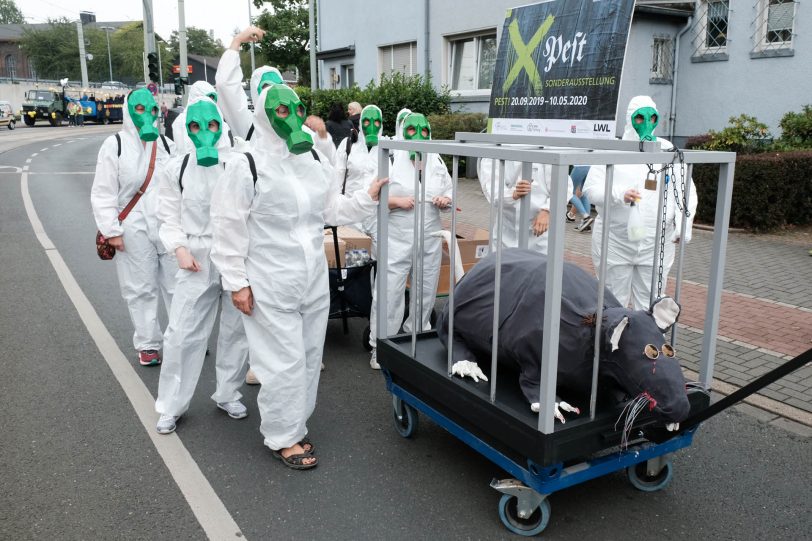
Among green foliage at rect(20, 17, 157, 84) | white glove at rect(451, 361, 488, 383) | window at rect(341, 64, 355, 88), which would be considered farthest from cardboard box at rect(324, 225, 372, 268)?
green foliage at rect(20, 17, 157, 84)

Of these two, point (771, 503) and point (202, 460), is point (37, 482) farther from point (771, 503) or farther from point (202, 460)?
point (771, 503)

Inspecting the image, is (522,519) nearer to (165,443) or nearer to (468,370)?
(468,370)

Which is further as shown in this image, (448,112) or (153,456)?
(448,112)

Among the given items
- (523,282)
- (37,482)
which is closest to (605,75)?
(523,282)

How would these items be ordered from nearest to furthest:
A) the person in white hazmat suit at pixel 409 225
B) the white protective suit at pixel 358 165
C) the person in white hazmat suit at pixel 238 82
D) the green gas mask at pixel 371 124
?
the person in white hazmat suit at pixel 238 82
the person in white hazmat suit at pixel 409 225
the green gas mask at pixel 371 124
the white protective suit at pixel 358 165

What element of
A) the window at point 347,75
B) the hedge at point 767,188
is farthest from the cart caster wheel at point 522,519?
the window at point 347,75

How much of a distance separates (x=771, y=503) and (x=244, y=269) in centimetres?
298

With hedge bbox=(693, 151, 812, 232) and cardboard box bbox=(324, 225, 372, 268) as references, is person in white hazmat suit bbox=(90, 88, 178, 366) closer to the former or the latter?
cardboard box bbox=(324, 225, 372, 268)

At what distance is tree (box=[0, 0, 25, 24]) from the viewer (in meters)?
120

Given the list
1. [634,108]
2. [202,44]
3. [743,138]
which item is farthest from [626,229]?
[202,44]

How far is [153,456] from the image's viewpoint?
14.1ft

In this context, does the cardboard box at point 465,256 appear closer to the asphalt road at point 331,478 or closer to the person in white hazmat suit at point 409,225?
the person in white hazmat suit at point 409,225

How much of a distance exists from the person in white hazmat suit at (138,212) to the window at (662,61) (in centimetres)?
1086

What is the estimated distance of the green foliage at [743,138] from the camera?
1184cm
